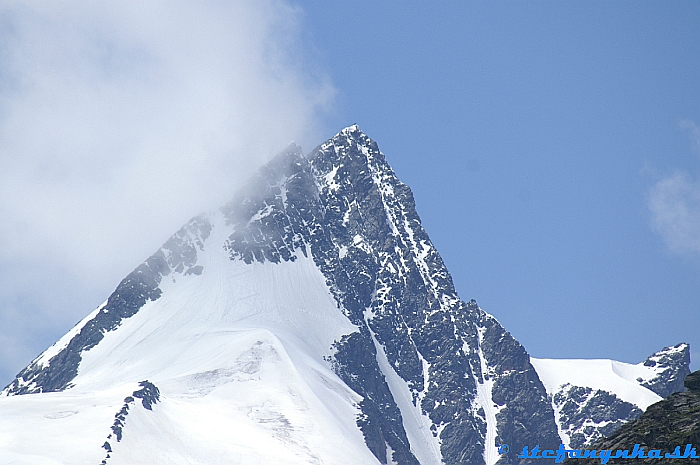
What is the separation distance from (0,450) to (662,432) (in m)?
156

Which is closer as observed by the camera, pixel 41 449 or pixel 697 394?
pixel 697 394

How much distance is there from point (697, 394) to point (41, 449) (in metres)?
155

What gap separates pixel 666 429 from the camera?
206 feet

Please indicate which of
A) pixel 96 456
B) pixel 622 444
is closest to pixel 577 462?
pixel 622 444

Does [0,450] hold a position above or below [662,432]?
above

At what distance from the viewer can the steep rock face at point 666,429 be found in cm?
5994

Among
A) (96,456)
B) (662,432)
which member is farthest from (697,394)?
(96,456)

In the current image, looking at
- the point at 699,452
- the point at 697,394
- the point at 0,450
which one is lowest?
the point at 699,452

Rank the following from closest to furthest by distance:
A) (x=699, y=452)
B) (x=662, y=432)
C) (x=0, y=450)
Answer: (x=699, y=452) → (x=662, y=432) → (x=0, y=450)

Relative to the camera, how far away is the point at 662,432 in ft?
205

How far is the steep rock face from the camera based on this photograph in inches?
2360

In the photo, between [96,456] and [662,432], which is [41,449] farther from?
[662,432]

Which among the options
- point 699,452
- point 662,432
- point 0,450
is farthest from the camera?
point 0,450

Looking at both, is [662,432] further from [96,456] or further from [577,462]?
[96,456]
